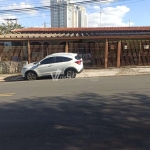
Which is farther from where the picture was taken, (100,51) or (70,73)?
(100,51)

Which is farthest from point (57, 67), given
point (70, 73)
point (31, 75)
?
point (31, 75)

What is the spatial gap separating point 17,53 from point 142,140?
16269 millimetres

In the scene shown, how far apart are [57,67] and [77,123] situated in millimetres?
8891

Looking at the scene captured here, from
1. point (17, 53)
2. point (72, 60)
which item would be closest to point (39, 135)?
point (72, 60)

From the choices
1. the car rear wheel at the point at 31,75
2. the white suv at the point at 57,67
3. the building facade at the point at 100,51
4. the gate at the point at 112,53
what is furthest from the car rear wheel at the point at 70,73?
the gate at the point at 112,53

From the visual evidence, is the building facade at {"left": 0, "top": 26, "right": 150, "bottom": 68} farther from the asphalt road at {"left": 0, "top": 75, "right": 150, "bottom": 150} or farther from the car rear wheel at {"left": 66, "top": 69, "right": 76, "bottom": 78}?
the asphalt road at {"left": 0, "top": 75, "right": 150, "bottom": 150}

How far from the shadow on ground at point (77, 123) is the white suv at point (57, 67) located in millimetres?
6166

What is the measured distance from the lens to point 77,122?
5.23 metres

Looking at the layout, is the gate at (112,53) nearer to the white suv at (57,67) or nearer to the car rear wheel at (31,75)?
the white suv at (57,67)

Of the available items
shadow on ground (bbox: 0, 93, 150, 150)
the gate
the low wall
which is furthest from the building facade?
shadow on ground (bbox: 0, 93, 150, 150)

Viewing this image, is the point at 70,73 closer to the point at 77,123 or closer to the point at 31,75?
the point at 31,75

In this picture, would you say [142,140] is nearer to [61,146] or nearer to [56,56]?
[61,146]

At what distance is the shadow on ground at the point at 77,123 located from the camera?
160 inches

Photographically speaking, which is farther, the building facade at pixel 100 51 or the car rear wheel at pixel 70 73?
the building facade at pixel 100 51
